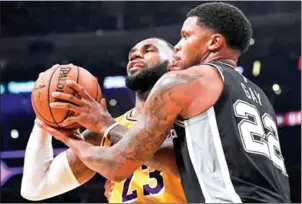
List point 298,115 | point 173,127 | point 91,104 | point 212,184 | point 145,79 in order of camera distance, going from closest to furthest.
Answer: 1. point 212,184
2. point 173,127
3. point 91,104
4. point 145,79
5. point 298,115

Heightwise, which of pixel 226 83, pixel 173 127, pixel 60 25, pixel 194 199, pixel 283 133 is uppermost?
pixel 60 25

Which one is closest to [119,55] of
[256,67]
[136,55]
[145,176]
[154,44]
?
[256,67]

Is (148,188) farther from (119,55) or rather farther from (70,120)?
(119,55)

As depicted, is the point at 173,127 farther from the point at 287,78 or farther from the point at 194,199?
the point at 287,78

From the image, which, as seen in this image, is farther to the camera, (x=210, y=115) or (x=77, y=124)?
(x=77, y=124)

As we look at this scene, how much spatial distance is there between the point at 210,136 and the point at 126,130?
37 cm

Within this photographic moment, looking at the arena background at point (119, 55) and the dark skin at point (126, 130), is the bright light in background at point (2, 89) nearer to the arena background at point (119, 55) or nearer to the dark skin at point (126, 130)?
the arena background at point (119, 55)

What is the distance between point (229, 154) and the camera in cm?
175

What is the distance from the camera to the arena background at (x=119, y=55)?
521 cm

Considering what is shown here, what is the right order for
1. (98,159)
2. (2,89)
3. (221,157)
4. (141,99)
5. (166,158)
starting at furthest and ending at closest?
(2,89) < (141,99) < (166,158) < (98,159) < (221,157)

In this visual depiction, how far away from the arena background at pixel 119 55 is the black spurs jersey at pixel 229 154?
10.9 ft

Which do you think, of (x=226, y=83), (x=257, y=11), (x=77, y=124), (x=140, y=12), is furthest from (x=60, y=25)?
(x=226, y=83)

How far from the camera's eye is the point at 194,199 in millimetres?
1831

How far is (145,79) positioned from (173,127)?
103cm
